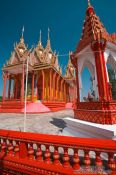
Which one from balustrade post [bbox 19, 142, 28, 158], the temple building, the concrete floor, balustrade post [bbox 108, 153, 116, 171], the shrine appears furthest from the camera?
the temple building

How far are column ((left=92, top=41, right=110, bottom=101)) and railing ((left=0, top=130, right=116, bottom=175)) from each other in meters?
3.62

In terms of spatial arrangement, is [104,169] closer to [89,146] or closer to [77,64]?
[89,146]

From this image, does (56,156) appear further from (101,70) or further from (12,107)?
A: (12,107)

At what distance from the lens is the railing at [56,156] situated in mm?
1853

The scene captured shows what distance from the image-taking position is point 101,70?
5668mm

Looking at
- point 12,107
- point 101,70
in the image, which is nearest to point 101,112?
point 101,70

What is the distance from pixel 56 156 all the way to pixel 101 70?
4579 mm

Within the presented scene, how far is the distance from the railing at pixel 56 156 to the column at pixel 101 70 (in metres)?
3.62

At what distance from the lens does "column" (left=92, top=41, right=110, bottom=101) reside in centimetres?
547

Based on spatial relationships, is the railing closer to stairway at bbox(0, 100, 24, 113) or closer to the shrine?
the shrine

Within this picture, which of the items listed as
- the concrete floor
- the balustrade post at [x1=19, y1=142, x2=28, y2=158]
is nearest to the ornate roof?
the concrete floor

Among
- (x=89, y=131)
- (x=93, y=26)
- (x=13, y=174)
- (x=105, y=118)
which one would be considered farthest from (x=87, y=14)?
(x=13, y=174)

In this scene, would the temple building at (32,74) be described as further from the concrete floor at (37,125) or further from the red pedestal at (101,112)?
the red pedestal at (101,112)

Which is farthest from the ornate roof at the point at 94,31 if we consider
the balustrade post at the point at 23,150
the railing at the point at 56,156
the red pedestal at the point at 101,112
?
the balustrade post at the point at 23,150
